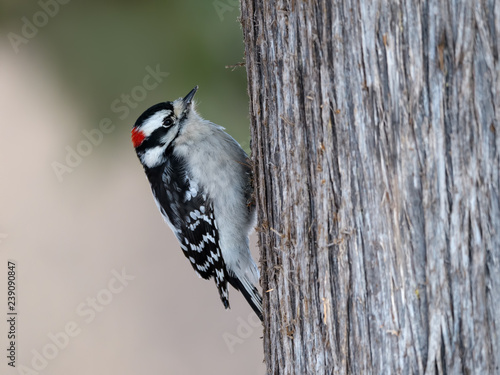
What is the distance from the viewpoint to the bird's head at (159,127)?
10.3ft

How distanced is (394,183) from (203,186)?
176 cm

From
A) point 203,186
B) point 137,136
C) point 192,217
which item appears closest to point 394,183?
point 203,186

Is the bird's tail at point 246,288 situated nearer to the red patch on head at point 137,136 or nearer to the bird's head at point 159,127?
the bird's head at point 159,127

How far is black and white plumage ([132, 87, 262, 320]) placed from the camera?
310 cm

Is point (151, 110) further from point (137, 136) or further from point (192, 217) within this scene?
point (192, 217)

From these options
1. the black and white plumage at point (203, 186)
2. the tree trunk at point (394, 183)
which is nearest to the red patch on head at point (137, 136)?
the black and white plumage at point (203, 186)

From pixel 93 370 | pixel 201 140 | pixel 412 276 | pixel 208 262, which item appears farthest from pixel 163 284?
pixel 412 276

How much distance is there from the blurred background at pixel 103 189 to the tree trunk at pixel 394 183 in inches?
75.4

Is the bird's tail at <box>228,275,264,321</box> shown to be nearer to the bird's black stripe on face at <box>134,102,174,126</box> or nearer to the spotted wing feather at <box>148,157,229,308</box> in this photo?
the spotted wing feather at <box>148,157,229,308</box>

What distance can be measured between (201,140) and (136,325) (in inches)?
93.5

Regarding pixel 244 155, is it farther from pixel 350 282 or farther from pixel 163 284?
pixel 163 284

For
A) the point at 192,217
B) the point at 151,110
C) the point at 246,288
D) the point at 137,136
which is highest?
the point at 151,110

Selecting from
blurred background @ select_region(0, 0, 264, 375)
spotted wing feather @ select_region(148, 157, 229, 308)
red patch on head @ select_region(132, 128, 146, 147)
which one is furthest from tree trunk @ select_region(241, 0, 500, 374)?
blurred background @ select_region(0, 0, 264, 375)

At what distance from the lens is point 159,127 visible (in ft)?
10.4
